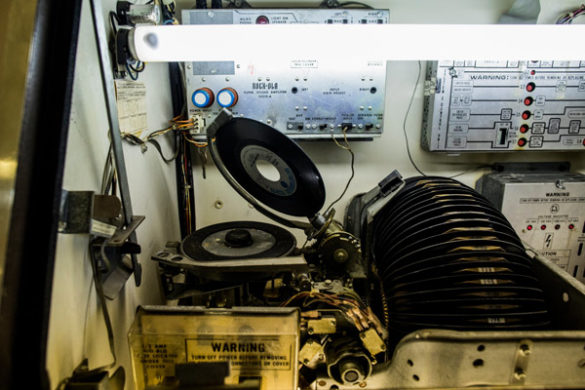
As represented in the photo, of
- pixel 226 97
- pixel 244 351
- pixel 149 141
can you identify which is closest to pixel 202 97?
pixel 226 97

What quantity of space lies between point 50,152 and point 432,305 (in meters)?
0.86

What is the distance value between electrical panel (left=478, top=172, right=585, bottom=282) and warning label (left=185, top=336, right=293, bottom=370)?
1.22 metres

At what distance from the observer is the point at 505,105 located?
155 centimetres

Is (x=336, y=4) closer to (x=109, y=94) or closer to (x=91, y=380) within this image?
(x=109, y=94)

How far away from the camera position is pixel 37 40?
1.69ft

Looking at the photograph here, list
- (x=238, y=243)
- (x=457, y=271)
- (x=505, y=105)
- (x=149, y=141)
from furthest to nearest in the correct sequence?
(x=505, y=105) < (x=149, y=141) < (x=238, y=243) < (x=457, y=271)

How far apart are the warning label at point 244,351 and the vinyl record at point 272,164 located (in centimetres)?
47

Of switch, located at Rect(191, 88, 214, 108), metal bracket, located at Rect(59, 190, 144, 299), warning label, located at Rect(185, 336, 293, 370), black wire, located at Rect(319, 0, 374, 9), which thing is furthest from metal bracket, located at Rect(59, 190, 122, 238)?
black wire, located at Rect(319, 0, 374, 9)

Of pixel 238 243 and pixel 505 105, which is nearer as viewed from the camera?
pixel 238 243

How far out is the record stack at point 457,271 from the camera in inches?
35.2

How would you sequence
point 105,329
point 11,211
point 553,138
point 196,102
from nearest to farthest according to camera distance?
point 11,211 → point 105,329 → point 196,102 → point 553,138

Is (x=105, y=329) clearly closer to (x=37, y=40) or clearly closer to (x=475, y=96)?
(x=37, y=40)

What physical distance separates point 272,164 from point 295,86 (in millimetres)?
499

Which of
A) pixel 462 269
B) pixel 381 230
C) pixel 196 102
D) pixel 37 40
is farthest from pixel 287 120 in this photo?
pixel 37 40
